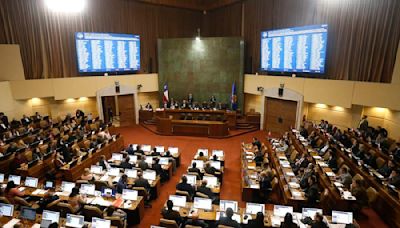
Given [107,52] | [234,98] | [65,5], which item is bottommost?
[234,98]

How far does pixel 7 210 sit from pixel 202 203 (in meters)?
Answer: 4.91

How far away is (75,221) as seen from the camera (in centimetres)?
613

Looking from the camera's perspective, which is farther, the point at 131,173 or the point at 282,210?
the point at 131,173

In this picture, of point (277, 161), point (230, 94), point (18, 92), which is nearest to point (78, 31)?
point (18, 92)

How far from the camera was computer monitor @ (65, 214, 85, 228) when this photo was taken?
6.09 metres

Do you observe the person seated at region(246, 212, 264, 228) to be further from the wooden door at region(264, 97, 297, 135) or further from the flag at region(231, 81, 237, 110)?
the flag at region(231, 81, 237, 110)

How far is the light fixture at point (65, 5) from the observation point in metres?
15.0

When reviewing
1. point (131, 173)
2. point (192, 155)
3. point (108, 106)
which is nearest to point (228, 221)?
point (131, 173)

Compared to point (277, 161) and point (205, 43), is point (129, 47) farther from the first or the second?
point (277, 161)

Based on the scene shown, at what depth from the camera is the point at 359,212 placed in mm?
7637

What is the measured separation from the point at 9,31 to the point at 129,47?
672 cm

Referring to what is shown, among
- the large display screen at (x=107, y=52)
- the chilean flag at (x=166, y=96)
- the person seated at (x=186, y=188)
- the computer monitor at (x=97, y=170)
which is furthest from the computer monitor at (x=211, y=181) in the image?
the large display screen at (x=107, y=52)

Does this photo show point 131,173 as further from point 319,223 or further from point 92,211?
point 319,223

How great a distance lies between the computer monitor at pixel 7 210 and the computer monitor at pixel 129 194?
106 inches
